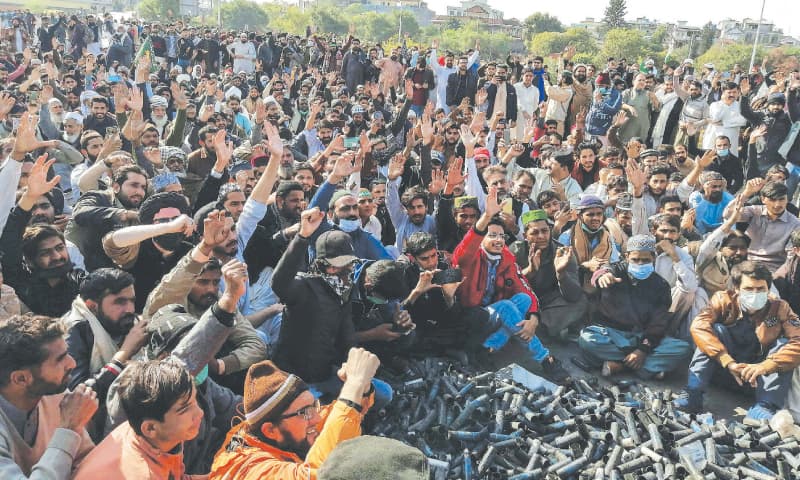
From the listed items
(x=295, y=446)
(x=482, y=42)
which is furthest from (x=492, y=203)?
(x=482, y=42)

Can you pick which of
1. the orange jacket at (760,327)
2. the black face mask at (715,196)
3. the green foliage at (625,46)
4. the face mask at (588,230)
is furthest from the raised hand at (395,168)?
the green foliage at (625,46)

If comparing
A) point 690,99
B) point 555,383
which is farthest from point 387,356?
point 690,99

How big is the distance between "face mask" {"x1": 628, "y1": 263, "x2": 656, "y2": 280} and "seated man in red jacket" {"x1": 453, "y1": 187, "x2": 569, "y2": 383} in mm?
1018

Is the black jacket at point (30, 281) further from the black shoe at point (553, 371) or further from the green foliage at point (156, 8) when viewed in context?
the green foliage at point (156, 8)

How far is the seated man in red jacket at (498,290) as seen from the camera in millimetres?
6539

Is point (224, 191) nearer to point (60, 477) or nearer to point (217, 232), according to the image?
point (217, 232)

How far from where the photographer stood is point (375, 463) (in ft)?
7.50

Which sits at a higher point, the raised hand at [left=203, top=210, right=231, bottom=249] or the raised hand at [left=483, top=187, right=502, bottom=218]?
the raised hand at [left=203, top=210, right=231, bottom=249]

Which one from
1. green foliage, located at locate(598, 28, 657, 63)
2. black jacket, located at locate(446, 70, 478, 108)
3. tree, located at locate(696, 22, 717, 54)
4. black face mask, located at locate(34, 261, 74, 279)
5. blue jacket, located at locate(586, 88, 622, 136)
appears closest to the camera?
black face mask, located at locate(34, 261, 74, 279)

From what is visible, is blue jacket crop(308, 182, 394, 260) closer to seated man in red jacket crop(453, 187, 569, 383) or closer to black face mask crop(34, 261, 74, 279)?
seated man in red jacket crop(453, 187, 569, 383)

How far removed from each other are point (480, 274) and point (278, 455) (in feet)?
12.9

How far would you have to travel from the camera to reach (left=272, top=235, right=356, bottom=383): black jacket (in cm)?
481

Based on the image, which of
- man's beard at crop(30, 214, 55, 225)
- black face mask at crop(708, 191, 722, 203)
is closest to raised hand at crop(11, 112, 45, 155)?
man's beard at crop(30, 214, 55, 225)

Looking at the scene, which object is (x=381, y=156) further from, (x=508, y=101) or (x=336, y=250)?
(x=508, y=101)
